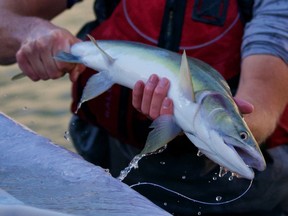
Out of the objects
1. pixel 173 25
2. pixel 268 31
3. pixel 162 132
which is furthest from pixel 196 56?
pixel 162 132

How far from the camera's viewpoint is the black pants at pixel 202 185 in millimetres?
2455

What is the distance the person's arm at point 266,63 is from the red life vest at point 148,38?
7cm

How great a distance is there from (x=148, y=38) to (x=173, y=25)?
0.08 metres

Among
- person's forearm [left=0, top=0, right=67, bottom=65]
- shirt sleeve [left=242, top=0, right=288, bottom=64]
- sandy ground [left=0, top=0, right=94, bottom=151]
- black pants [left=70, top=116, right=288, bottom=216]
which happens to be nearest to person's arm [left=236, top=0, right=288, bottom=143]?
shirt sleeve [left=242, top=0, right=288, bottom=64]

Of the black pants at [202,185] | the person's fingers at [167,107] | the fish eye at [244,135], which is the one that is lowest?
the black pants at [202,185]

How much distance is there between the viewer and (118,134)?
260 cm

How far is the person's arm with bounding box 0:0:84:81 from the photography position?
7.59 feet

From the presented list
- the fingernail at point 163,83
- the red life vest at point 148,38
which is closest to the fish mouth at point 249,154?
the fingernail at point 163,83

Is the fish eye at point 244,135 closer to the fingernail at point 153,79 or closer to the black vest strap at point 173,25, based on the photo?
the fingernail at point 153,79

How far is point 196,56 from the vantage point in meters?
2.48

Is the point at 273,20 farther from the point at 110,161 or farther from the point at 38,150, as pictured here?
the point at 38,150

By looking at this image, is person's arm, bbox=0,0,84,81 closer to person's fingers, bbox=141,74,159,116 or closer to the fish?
the fish

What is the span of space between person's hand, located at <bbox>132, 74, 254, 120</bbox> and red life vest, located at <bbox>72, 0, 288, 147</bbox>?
0.44 meters

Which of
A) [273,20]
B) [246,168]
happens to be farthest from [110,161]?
[246,168]
